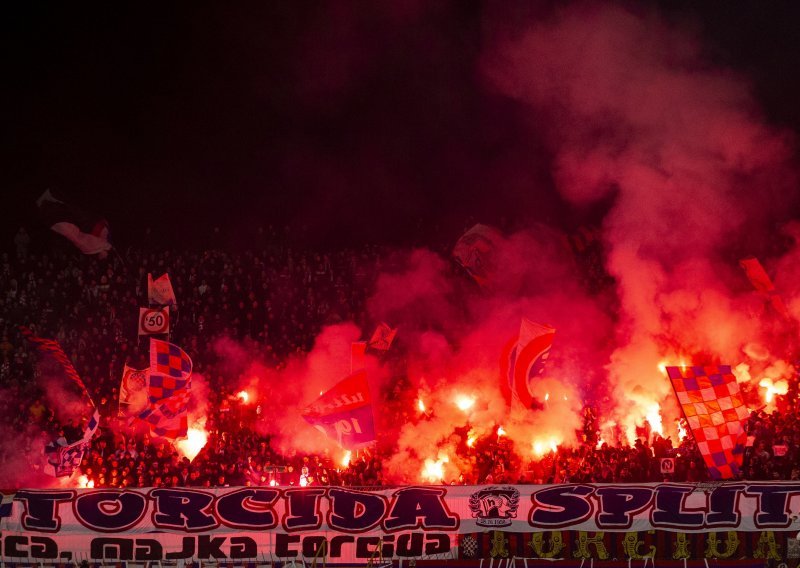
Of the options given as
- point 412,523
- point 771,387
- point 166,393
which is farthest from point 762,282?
point 166,393

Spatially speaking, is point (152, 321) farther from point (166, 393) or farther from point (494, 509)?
point (494, 509)

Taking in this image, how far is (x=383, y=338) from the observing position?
48.3ft

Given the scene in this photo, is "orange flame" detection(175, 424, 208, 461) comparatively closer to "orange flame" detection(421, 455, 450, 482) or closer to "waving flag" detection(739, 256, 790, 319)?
"orange flame" detection(421, 455, 450, 482)

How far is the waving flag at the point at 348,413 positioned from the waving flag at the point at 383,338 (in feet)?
10.7

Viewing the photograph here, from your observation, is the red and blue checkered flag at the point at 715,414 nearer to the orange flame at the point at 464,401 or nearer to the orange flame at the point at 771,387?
the orange flame at the point at 771,387

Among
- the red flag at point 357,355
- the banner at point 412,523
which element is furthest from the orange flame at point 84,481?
the red flag at point 357,355

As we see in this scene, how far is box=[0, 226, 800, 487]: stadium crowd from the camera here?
37.2ft

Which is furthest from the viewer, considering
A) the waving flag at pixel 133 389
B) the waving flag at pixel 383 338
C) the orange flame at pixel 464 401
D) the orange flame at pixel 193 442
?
the waving flag at pixel 383 338

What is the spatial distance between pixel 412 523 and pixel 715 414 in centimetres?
388

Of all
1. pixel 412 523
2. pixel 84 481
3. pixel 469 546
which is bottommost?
pixel 469 546

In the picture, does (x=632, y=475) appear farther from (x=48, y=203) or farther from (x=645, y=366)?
(x=48, y=203)

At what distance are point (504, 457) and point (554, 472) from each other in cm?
71

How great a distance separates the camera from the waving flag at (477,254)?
16.4m

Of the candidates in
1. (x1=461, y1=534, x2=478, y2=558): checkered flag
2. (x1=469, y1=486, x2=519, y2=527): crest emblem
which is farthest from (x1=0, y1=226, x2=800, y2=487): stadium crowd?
(x1=461, y1=534, x2=478, y2=558): checkered flag
